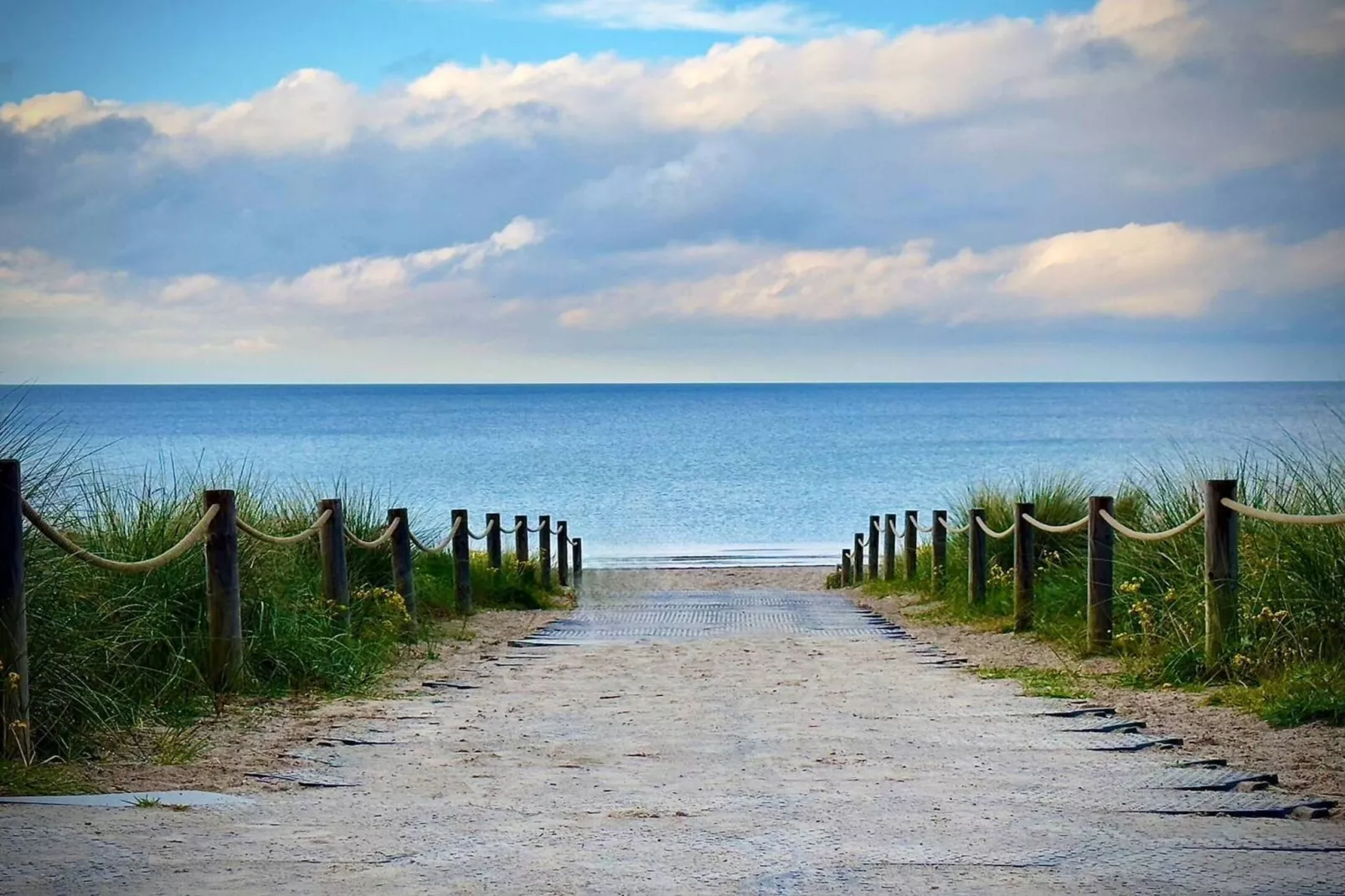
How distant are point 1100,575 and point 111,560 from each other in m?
7.03

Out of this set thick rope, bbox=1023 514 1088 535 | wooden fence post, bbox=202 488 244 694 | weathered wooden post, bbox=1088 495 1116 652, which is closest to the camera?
wooden fence post, bbox=202 488 244 694

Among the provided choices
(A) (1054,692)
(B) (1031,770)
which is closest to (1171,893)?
(B) (1031,770)

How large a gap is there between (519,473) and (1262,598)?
228 feet

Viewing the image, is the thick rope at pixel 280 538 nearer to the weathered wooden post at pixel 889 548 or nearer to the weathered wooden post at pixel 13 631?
the weathered wooden post at pixel 13 631

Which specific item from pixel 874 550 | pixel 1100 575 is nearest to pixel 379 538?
pixel 1100 575

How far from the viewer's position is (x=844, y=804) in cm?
546

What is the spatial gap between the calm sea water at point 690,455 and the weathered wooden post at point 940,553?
3044mm

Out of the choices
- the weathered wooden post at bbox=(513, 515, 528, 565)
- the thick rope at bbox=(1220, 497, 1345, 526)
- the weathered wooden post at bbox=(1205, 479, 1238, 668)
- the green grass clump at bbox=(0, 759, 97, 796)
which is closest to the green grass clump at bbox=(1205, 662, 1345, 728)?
the weathered wooden post at bbox=(1205, 479, 1238, 668)

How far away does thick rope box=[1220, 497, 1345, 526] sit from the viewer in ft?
23.6

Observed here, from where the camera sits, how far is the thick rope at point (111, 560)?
6660mm

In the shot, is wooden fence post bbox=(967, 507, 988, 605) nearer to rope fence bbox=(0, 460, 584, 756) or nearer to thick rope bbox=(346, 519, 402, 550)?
rope fence bbox=(0, 460, 584, 756)

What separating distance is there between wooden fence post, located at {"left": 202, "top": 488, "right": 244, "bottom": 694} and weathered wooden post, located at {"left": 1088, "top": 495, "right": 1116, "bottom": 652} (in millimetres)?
6164

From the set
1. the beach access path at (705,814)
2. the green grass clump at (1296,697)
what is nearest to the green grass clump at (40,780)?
the beach access path at (705,814)

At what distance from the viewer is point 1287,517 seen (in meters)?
7.66
